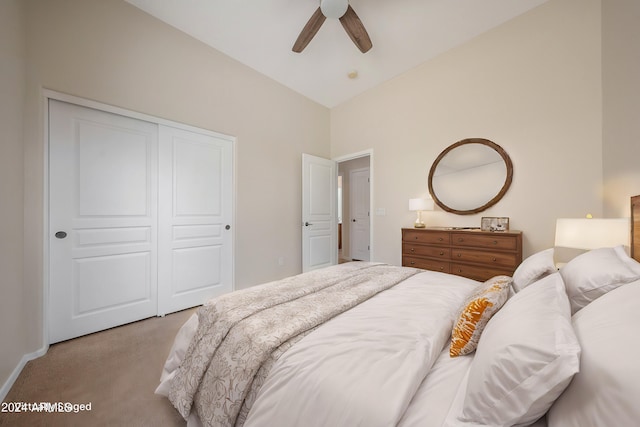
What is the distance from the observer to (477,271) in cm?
263

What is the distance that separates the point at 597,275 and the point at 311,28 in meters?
2.73

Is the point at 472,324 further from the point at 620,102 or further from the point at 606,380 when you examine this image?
the point at 620,102

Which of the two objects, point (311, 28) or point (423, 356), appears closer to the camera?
point (423, 356)

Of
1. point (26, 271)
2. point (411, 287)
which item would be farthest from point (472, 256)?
point (26, 271)

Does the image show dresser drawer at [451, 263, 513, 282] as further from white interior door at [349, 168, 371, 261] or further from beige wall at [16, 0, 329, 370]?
white interior door at [349, 168, 371, 261]

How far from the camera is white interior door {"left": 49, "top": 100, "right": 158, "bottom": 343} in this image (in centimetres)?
204

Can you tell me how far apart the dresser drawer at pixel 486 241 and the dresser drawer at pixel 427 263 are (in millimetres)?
287

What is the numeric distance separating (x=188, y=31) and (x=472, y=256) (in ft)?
13.2

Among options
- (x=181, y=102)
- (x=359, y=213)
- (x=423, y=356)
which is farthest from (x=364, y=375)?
(x=359, y=213)

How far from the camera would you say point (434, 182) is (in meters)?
3.24

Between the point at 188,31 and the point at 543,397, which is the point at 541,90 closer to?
the point at 543,397

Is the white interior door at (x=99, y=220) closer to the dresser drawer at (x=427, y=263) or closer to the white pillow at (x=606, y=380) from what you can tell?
the dresser drawer at (x=427, y=263)

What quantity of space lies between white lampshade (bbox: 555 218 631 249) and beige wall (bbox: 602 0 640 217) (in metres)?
0.43

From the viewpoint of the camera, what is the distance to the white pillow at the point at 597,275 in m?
0.91
